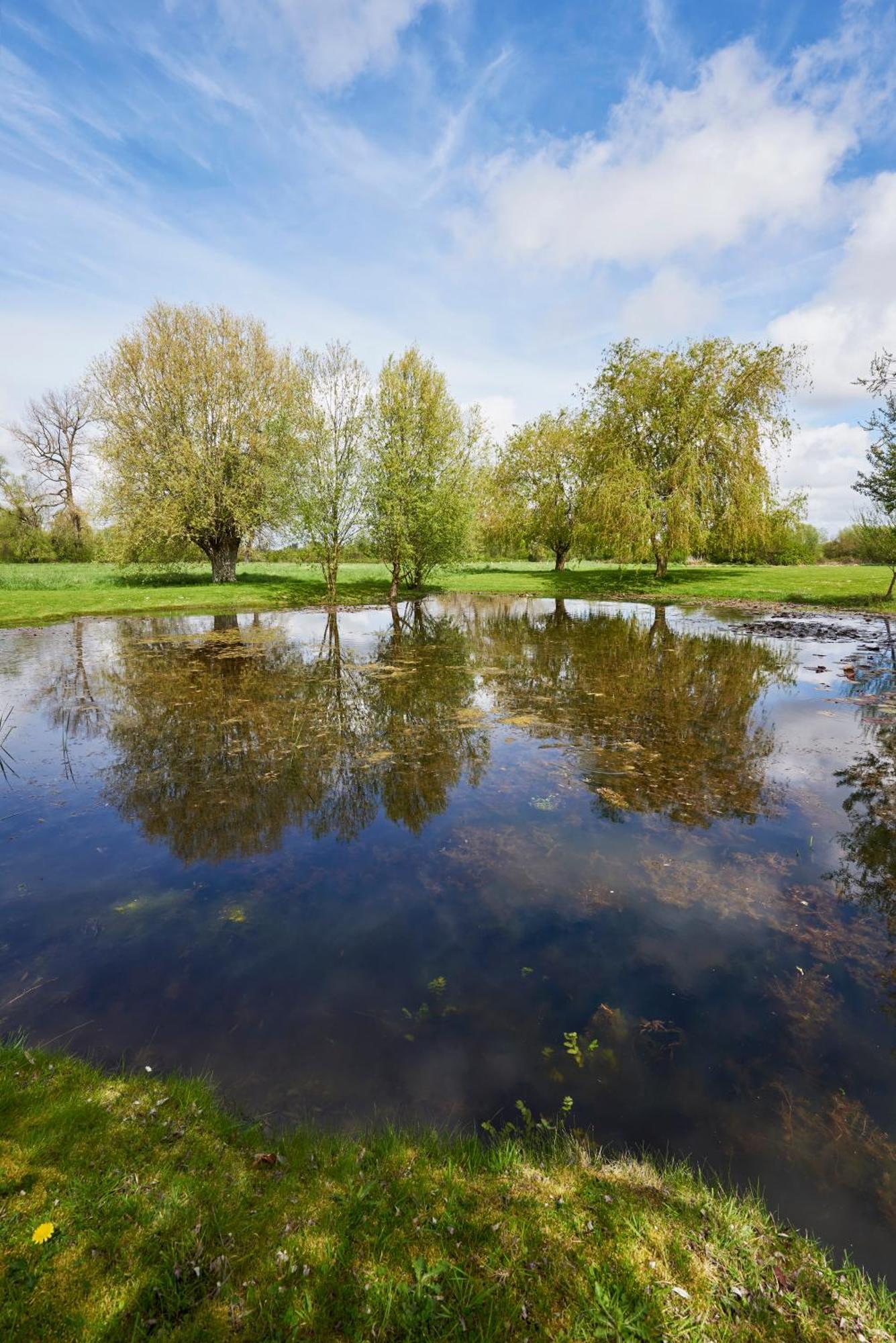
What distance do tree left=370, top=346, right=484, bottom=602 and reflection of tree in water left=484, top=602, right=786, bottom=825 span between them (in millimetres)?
10724

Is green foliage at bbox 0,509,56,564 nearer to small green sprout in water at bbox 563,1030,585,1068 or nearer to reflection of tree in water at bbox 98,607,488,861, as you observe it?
reflection of tree in water at bbox 98,607,488,861

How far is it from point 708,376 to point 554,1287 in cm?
4264

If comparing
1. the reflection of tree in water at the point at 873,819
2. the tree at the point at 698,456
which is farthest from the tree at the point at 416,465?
A: the reflection of tree in water at the point at 873,819

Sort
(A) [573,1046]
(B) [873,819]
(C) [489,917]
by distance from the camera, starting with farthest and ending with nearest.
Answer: (B) [873,819]
(C) [489,917]
(A) [573,1046]

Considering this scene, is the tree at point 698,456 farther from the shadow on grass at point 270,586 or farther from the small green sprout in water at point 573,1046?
the small green sprout in water at point 573,1046

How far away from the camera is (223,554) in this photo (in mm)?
36938

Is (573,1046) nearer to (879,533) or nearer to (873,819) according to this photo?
(873,819)

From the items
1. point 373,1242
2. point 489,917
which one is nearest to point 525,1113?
point 373,1242

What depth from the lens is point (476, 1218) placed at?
2.76 meters

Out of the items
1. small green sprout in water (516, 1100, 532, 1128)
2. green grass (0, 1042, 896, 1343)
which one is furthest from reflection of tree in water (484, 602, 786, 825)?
green grass (0, 1042, 896, 1343)

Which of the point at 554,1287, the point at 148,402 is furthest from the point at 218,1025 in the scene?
the point at 148,402

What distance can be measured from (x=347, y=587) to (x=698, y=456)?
2484 cm

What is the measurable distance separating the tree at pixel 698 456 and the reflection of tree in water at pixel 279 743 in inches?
916

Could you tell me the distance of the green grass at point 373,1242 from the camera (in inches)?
91.1
